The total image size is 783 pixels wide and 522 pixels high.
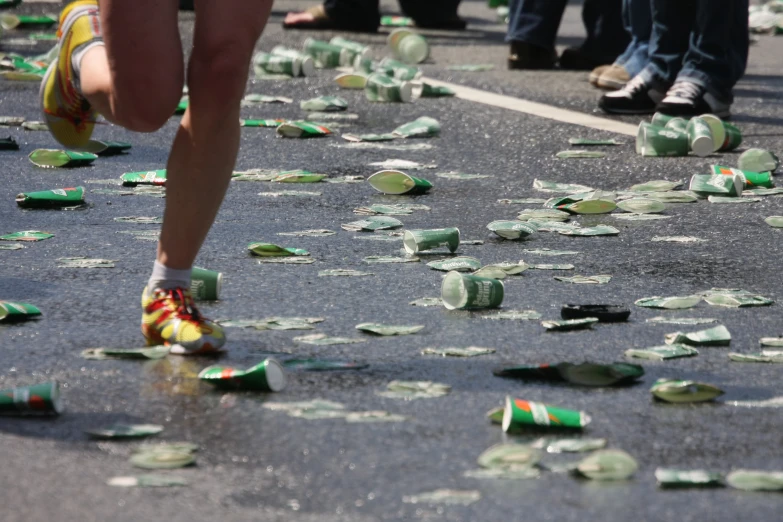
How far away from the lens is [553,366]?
3.26 metres

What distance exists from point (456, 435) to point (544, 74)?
6.32 m

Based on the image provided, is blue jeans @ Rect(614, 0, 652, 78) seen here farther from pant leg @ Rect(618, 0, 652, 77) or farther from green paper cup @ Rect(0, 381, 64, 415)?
green paper cup @ Rect(0, 381, 64, 415)

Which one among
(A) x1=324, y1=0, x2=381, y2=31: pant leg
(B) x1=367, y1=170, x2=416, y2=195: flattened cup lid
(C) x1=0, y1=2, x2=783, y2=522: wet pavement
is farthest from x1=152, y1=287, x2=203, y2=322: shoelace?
(A) x1=324, y1=0, x2=381, y2=31: pant leg

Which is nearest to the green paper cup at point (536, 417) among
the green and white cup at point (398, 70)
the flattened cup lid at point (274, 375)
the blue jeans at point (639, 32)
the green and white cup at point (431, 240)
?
the flattened cup lid at point (274, 375)

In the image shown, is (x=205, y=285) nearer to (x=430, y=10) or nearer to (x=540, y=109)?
(x=540, y=109)

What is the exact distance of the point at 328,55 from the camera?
30.8 ft

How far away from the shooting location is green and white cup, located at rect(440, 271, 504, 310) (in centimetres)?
386

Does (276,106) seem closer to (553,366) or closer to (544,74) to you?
(544,74)

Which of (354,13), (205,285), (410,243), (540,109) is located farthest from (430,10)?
(205,285)

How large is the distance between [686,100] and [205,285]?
143 inches

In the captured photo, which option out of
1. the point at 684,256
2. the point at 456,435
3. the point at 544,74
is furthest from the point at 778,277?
the point at 544,74

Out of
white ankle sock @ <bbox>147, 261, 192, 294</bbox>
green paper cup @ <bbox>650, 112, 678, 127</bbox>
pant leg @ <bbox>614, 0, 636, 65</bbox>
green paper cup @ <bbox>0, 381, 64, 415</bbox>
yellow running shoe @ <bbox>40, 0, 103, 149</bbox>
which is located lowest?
green paper cup @ <bbox>0, 381, 64, 415</bbox>

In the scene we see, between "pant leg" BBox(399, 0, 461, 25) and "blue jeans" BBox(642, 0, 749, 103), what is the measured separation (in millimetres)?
4539

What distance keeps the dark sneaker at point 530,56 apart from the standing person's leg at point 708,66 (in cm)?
207
